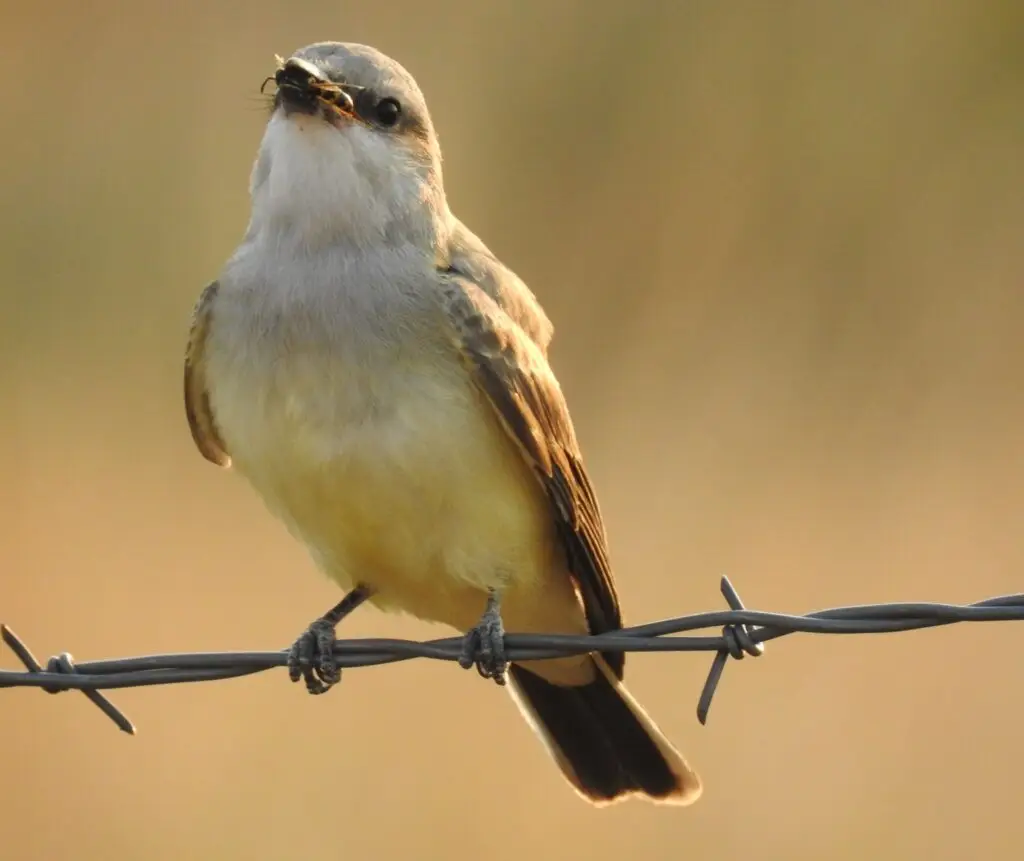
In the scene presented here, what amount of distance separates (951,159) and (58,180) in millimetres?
3950

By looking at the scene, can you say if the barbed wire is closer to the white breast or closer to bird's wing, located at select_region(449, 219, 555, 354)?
the white breast

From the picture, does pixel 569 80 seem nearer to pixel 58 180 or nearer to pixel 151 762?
pixel 58 180

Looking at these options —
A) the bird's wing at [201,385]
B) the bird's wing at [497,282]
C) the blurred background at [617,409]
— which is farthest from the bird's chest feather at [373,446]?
the blurred background at [617,409]

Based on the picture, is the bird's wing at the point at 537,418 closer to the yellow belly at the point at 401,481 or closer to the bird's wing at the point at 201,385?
the yellow belly at the point at 401,481

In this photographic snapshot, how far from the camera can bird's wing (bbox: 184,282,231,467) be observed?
164 inches

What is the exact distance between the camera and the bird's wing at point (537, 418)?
389cm

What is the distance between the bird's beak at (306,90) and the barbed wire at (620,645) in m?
1.35

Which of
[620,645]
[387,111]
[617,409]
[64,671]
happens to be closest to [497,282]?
[387,111]

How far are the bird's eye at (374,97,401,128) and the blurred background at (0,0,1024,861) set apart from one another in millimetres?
2275

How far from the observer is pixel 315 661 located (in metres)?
4.06

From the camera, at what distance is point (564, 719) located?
458cm

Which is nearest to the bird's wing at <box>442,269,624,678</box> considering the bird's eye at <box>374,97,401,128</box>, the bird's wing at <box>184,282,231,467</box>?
the bird's eye at <box>374,97,401,128</box>

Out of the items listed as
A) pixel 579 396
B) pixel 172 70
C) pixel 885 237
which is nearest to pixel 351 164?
pixel 579 396

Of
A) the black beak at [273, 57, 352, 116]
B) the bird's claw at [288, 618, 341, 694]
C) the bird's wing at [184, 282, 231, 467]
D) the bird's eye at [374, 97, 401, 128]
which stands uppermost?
the bird's eye at [374, 97, 401, 128]
